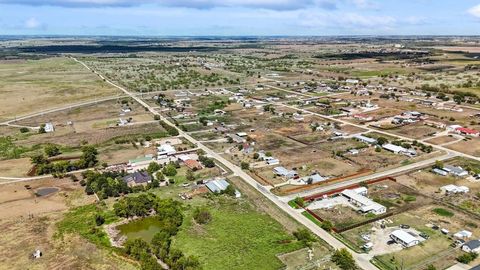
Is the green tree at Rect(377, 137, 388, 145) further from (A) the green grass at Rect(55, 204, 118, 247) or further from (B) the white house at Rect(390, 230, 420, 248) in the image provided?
(A) the green grass at Rect(55, 204, 118, 247)

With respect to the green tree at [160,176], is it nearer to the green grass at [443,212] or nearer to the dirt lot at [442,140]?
the green grass at [443,212]

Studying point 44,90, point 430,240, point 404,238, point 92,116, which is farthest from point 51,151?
point 44,90

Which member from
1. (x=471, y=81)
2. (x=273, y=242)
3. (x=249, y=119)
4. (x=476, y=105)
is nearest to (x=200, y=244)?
(x=273, y=242)

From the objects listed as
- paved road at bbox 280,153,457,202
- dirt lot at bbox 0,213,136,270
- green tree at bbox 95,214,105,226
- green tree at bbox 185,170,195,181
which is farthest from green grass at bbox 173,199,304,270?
green tree at bbox 185,170,195,181

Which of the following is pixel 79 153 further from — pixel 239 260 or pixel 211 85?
pixel 211 85

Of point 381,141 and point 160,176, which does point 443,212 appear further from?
point 160,176

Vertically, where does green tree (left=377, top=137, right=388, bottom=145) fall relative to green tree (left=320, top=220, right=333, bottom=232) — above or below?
above

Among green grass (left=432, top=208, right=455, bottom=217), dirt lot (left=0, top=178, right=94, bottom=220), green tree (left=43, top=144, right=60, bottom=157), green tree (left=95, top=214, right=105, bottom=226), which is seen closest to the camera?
green tree (left=95, top=214, right=105, bottom=226)
